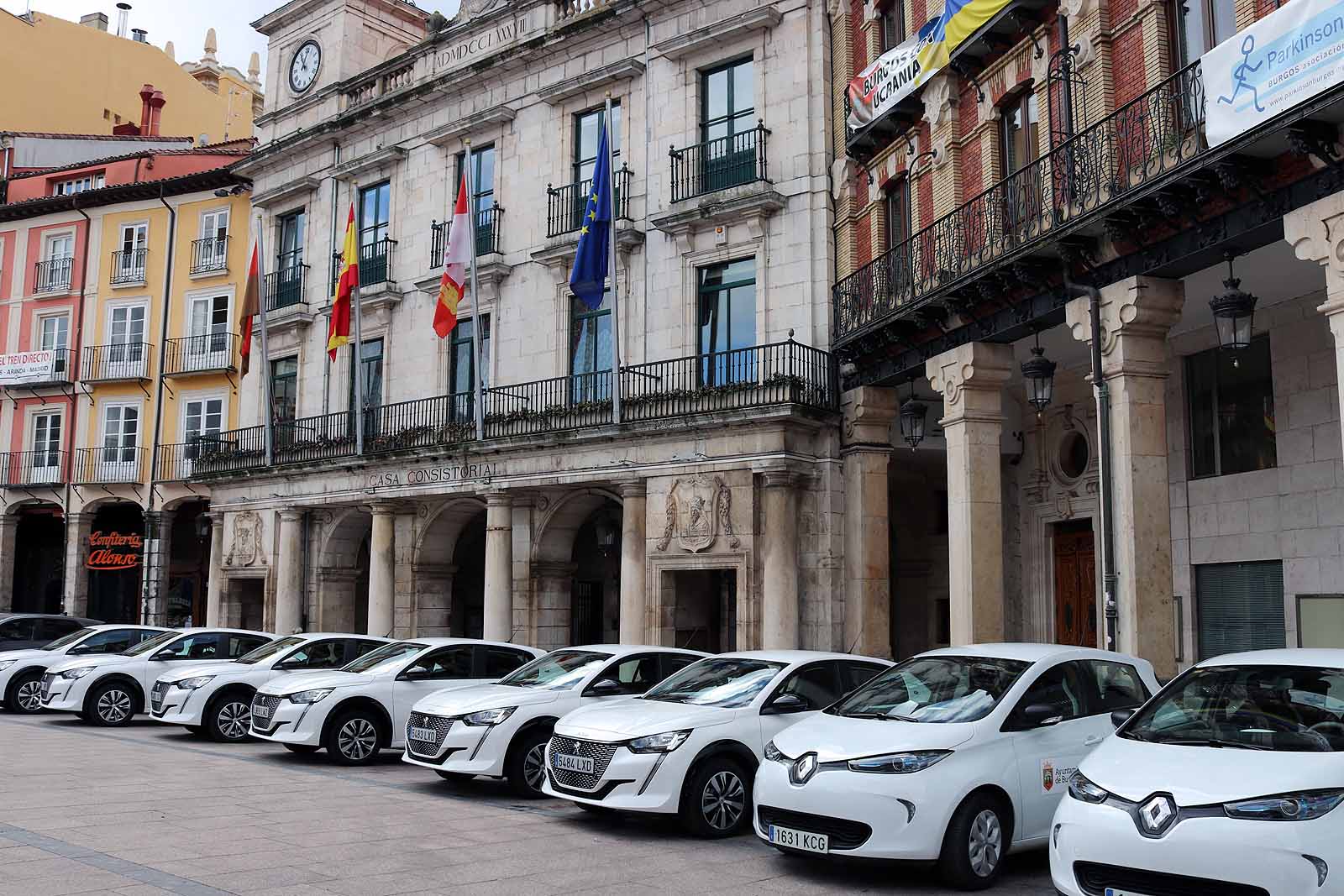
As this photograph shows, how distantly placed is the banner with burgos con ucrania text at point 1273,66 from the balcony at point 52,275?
118 ft

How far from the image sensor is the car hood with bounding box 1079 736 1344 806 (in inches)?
245

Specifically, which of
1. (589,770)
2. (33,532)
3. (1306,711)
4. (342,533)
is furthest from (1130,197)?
(33,532)

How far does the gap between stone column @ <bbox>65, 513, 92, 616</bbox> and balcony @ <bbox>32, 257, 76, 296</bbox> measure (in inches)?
289

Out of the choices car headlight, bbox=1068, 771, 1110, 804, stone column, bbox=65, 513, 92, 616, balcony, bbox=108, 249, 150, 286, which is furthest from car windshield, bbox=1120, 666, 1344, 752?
balcony, bbox=108, 249, 150, 286

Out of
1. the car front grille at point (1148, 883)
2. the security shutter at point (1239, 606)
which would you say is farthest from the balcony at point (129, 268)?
the car front grille at point (1148, 883)

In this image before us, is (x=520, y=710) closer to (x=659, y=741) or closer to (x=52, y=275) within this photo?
(x=659, y=741)

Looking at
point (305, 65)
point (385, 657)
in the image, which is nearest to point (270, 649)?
point (385, 657)

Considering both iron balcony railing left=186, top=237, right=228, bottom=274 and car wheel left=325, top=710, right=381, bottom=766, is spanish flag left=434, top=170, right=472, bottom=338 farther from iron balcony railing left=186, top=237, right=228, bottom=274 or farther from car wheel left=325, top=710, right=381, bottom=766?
iron balcony railing left=186, top=237, right=228, bottom=274

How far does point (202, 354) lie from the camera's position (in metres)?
35.2

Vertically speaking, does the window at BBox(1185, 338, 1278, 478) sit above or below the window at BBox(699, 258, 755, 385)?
below

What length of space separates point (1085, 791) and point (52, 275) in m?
39.3

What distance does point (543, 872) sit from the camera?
8492 millimetres

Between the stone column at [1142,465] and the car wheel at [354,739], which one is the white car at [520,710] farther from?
the stone column at [1142,465]

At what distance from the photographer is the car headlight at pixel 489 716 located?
12.0 meters
